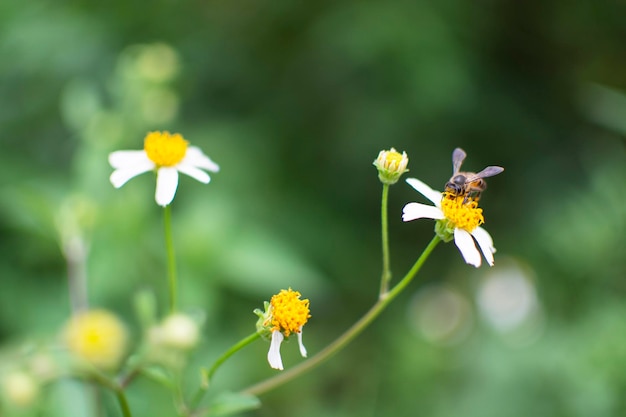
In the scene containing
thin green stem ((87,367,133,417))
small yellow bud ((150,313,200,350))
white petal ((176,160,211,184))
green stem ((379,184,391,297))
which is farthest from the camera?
white petal ((176,160,211,184))

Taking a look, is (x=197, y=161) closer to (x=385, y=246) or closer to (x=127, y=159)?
(x=127, y=159)

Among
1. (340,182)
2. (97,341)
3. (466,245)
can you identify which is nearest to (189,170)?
(97,341)

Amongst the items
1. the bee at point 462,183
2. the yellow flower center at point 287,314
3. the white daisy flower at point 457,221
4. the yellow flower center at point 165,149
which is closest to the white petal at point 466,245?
the white daisy flower at point 457,221

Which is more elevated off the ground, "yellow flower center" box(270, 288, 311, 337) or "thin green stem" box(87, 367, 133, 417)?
"yellow flower center" box(270, 288, 311, 337)

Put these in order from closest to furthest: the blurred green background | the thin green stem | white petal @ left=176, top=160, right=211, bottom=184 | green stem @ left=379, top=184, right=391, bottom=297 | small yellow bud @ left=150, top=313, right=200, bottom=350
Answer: small yellow bud @ left=150, top=313, right=200, bottom=350, the thin green stem, green stem @ left=379, top=184, right=391, bottom=297, white petal @ left=176, top=160, right=211, bottom=184, the blurred green background

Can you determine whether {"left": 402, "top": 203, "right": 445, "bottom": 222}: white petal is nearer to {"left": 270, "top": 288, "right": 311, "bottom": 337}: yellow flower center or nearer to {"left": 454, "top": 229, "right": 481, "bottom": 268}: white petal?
{"left": 454, "top": 229, "right": 481, "bottom": 268}: white petal

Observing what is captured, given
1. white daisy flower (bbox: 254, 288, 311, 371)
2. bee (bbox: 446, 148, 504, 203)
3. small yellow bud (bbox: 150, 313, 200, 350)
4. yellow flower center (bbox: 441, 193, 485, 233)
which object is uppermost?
bee (bbox: 446, 148, 504, 203)

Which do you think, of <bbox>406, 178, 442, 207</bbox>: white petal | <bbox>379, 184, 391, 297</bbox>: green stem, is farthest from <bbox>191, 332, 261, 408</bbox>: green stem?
<bbox>406, 178, 442, 207</bbox>: white petal

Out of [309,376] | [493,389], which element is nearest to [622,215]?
[493,389]
